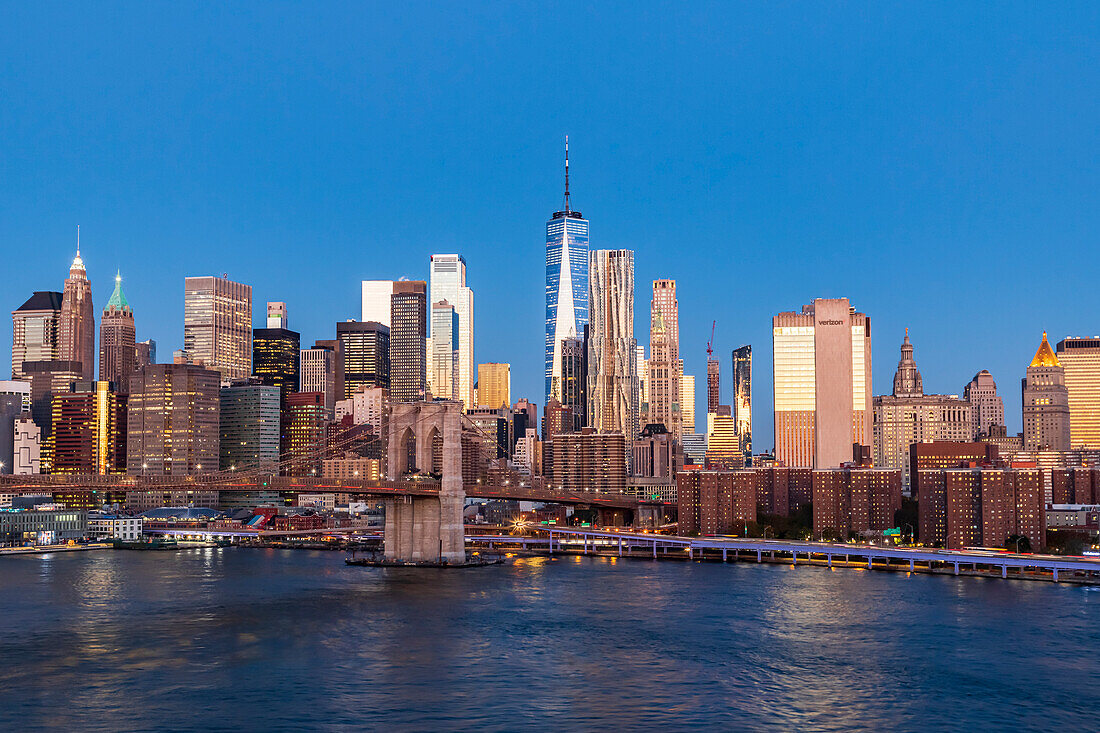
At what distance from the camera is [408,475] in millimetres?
68250

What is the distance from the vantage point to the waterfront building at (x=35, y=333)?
168500mm

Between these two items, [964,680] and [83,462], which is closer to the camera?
[964,680]

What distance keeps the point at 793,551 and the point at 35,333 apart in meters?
139

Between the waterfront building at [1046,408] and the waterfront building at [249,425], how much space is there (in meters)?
99.5

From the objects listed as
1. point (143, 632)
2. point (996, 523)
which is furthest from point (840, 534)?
point (143, 632)

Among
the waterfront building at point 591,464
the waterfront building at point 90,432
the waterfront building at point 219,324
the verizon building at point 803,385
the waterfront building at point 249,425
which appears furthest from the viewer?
the waterfront building at point 219,324

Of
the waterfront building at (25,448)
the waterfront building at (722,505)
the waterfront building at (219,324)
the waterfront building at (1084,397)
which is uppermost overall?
the waterfront building at (219,324)

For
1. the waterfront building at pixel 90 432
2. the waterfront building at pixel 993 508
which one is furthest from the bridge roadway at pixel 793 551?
the waterfront building at pixel 90 432

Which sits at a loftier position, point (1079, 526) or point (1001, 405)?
point (1001, 405)

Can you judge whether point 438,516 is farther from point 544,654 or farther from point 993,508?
point 993,508

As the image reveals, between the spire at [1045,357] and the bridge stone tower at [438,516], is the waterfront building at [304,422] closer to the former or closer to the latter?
the bridge stone tower at [438,516]

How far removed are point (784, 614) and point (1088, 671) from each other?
39.3ft

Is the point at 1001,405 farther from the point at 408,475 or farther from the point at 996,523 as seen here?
the point at 408,475

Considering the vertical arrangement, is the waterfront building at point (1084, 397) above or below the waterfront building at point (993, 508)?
above
